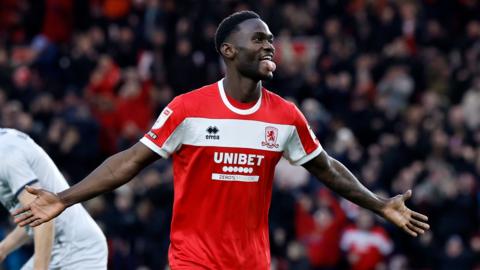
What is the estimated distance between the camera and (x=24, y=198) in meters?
Answer: 8.34

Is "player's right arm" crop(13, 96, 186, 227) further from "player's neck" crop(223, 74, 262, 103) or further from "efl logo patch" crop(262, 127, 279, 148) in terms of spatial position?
"efl logo patch" crop(262, 127, 279, 148)

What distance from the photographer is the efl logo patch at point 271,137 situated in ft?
25.9

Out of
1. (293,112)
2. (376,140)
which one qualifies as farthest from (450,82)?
(293,112)

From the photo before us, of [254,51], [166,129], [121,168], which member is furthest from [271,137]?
[121,168]

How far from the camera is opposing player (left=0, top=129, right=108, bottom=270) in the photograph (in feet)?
27.3

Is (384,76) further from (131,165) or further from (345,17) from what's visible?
(131,165)

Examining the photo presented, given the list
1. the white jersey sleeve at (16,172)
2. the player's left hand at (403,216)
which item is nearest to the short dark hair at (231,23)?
the player's left hand at (403,216)

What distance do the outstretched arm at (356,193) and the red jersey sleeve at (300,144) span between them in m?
0.06

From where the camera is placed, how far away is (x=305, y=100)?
19766mm

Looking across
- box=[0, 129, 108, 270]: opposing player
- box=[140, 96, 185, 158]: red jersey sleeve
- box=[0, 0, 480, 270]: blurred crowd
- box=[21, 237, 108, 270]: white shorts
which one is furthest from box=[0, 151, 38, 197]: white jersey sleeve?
box=[0, 0, 480, 270]: blurred crowd

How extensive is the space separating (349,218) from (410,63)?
4.27 meters

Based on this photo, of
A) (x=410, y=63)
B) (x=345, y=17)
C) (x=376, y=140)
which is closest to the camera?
(x=376, y=140)

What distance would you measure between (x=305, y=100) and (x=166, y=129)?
12152mm

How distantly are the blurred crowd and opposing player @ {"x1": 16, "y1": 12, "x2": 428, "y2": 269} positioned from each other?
7318 millimetres
